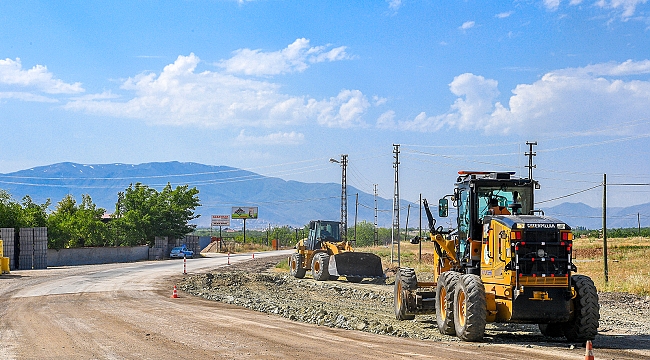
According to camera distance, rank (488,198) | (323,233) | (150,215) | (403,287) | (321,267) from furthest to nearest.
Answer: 1. (150,215)
2. (323,233)
3. (321,267)
4. (403,287)
5. (488,198)

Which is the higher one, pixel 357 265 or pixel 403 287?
pixel 403 287

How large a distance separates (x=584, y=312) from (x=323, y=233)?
24.3 meters

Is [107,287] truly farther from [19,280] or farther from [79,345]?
[79,345]

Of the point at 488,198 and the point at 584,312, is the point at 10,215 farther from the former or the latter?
the point at 584,312

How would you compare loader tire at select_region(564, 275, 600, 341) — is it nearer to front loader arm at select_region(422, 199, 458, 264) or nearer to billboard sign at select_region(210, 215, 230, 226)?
front loader arm at select_region(422, 199, 458, 264)

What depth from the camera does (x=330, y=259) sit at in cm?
3438

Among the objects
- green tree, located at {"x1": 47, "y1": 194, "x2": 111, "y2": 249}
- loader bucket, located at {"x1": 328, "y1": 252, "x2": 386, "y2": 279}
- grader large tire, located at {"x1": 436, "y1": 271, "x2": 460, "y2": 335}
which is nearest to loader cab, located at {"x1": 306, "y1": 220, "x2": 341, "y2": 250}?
loader bucket, located at {"x1": 328, "y1": 252, "x2": 386, "y2": 279}

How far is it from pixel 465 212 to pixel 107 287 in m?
19.9

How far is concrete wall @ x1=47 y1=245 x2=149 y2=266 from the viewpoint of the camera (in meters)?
58.1

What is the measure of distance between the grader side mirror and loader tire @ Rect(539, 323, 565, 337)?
132 inches

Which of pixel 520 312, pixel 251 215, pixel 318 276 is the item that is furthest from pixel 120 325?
pixel 251 215

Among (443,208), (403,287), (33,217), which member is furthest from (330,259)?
(33,217)

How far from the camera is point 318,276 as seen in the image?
1399 inches

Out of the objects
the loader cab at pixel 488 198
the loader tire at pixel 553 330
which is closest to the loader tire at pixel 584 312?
the loader tire at pixel 553 330
